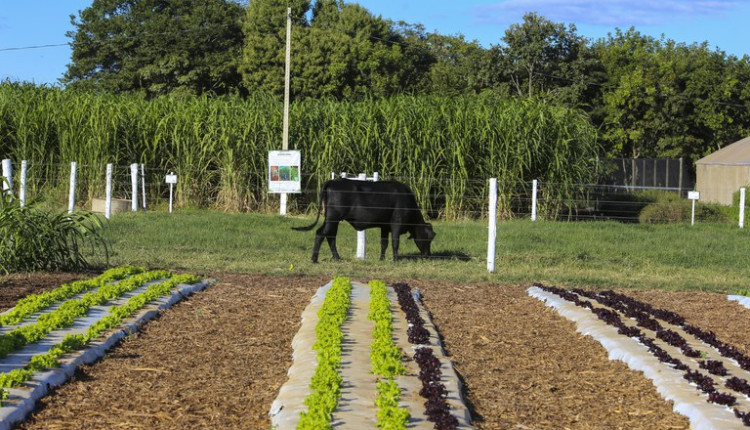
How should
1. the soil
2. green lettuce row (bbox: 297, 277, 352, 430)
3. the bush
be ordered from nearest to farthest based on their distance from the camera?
green lettuce row (bbox: 297, 277, 352, 430), the soil, the bush

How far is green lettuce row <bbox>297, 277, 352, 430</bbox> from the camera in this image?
526 cm

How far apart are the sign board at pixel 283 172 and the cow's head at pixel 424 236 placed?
790 centimetres

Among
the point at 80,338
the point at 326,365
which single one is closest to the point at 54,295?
the point at 80,338

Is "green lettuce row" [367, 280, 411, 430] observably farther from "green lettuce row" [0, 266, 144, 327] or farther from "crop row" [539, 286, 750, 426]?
"green lettuce row" [0, 266, 144, 327]

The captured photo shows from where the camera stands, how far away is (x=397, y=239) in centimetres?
1467

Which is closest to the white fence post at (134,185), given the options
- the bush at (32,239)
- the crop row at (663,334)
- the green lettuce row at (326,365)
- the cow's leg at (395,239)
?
the cow's leg at (395,239)

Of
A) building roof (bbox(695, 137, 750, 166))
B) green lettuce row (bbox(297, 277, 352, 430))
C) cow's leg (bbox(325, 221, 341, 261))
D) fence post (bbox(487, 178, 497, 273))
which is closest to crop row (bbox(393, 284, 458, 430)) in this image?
green lettuce row (bbox(297, 277, 352, 430))

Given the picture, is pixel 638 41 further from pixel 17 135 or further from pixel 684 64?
pixel 17 135

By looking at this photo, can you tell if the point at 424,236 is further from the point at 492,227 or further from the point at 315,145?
the point at 315,145

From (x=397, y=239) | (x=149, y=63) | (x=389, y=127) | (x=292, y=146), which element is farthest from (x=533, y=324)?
(x=149, y=63)

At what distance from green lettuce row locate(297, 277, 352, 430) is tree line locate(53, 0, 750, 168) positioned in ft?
119

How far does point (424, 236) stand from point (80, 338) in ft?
26.7

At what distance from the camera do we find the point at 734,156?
127 ft

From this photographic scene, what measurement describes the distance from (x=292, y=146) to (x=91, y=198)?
16.7ft
